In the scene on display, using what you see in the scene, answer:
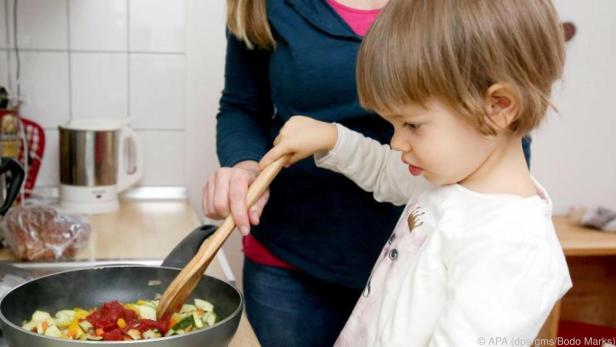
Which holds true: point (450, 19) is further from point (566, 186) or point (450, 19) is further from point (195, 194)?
point (566, 186)

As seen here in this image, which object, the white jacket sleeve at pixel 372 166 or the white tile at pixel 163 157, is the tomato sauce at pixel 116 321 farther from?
the white tile at pixel 163 157

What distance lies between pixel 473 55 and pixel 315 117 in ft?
1.15

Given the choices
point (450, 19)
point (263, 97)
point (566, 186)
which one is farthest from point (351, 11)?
point (566, 186)

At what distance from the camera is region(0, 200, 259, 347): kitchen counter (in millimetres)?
1184

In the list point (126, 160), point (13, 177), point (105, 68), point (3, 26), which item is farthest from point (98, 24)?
point (13, 177)

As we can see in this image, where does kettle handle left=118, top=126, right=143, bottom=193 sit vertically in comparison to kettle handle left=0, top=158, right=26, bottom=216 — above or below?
below

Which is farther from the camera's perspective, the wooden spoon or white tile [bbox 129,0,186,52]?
white tile [bbox 129,0,186,52]

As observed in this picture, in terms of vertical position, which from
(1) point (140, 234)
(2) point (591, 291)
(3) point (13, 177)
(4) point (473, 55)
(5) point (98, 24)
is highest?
(4) point (473, 55)

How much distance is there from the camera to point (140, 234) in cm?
136

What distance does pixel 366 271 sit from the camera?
0.99 meters

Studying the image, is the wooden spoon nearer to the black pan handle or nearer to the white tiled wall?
the black pan handle

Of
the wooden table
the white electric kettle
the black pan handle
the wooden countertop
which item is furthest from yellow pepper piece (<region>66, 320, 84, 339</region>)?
the wooden table

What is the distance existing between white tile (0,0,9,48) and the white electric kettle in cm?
23

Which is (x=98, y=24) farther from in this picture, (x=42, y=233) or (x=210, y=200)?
(x=210, y=200)
